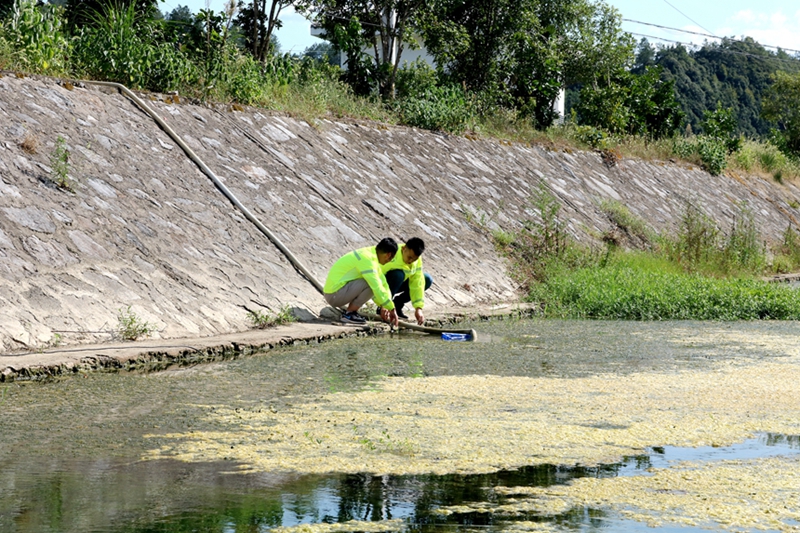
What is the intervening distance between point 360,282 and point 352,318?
1.22 ft

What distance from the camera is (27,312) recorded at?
764 cm

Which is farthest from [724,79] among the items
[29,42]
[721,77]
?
[29,42]

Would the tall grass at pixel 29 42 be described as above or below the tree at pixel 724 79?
below

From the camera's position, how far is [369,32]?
2052 centimetres

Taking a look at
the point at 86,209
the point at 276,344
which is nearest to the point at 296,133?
the point at 86,209

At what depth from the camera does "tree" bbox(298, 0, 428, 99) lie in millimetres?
19188

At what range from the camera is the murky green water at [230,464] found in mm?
3742

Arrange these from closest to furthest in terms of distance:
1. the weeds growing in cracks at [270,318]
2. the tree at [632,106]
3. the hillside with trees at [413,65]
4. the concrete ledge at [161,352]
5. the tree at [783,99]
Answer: the concrete ledge at [161,352]
the weeds growing in cracks at [270,318]
the hillside with trees at [413,65]
the tree at [632,106]
the tree at [783,99]

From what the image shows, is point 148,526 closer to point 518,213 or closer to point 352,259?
point 352,259

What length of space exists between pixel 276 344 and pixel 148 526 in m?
4.94

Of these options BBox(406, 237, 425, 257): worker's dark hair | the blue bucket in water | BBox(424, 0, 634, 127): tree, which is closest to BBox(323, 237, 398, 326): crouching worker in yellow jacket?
BBox(406, 237, 425, 257): worker's dark hair

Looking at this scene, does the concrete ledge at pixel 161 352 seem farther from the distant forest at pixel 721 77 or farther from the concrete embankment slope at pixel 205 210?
the distant forest at pixel 721 77

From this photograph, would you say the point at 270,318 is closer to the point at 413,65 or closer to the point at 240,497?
the point at 240,497

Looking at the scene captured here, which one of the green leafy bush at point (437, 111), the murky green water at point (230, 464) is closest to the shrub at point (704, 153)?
the green leafy bush at point (437, 111)
